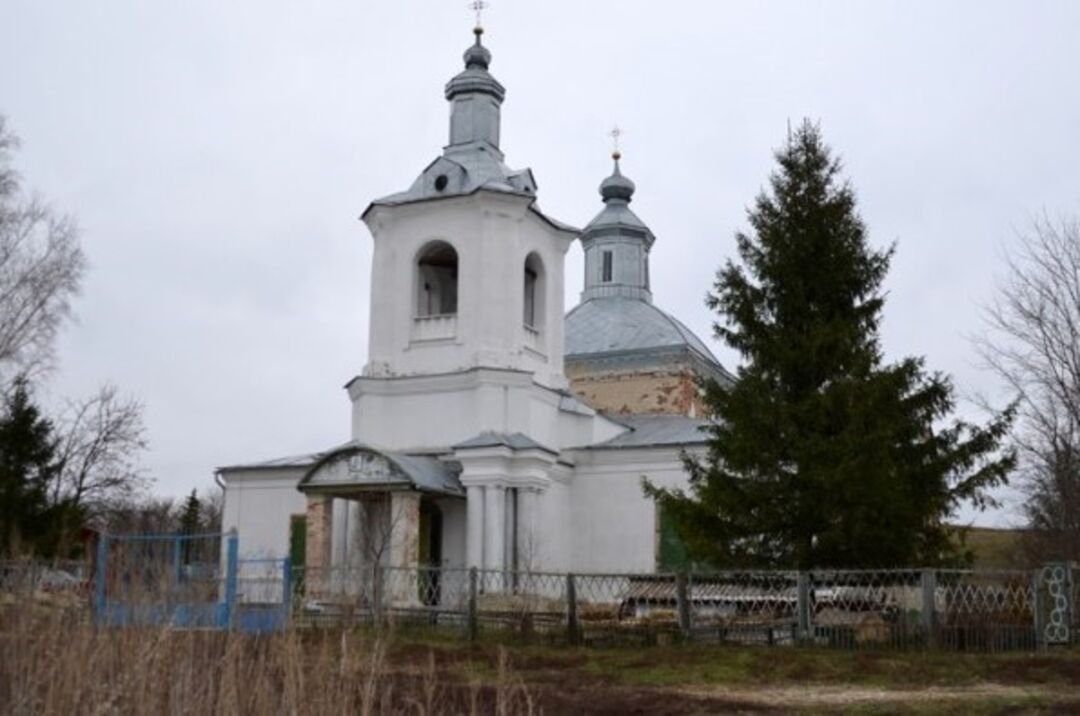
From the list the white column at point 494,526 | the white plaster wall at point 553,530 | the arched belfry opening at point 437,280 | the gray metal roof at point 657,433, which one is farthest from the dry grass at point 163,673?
the arched belfry opening at point 437,280

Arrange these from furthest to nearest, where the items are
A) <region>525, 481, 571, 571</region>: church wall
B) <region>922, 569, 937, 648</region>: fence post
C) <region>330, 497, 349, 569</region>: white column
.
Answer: <region>525, 481, 571, 571</region>: church wall → <region>330, 497, 349, 569</region>: white column → <region>922, 569, 937, 648</region>: fence post

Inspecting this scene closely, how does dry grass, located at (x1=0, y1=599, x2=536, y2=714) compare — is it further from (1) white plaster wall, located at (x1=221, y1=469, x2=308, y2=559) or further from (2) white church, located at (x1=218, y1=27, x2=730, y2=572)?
(1) white plaster wall, located at (x1=221, y1=469, x2=308, y2=559)

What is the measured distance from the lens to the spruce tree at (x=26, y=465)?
27141 millimetres

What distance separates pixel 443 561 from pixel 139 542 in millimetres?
10206

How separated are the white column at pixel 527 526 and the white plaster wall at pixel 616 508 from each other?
2066 millimetres

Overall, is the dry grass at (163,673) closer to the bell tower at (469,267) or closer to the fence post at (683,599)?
the fence post at (683,599)

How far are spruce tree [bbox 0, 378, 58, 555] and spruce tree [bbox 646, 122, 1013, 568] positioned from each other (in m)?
16.8

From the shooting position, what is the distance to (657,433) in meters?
26.4

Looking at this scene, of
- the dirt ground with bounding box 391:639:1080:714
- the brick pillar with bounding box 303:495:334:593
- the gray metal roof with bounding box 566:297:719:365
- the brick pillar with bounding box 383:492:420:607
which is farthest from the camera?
the gray metal roof with bounding box 566:297:719:365

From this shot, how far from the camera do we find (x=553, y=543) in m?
24.4

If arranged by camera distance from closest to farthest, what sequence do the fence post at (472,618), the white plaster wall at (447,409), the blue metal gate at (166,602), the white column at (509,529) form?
the blue metal gate at (166,602) < the fence post at (472,618) < the white column at (509,529) < the white plaster wall at (447,409)

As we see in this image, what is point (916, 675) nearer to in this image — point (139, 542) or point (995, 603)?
point (995, 603)

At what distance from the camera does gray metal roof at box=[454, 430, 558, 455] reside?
2264 centimetres

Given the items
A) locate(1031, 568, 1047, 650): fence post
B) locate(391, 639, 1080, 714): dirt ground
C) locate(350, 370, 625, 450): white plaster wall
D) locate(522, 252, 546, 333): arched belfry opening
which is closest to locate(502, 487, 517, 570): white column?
locate(350, 370, 625, 450): white plaster wall
